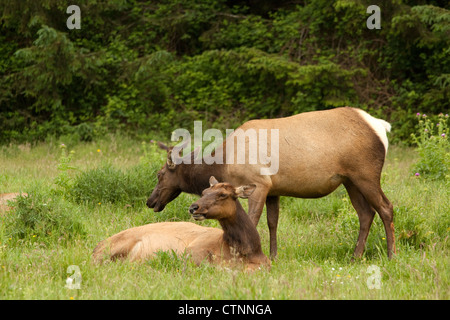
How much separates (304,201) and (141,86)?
9.38 m

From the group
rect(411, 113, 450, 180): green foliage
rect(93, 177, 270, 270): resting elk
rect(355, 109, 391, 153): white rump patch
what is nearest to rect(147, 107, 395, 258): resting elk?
rect(355, 109, 391, 153): white rump patch

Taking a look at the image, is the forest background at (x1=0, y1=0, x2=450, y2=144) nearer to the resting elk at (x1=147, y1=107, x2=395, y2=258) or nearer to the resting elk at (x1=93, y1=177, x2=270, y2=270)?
the resting elk at (x1=147, y1=107, x2=395, y2=258)

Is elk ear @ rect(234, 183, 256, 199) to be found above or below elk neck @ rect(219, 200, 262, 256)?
above

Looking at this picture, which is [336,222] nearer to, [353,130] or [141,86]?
[353,130]

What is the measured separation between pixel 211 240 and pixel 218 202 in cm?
47

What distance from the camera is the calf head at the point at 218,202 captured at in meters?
6.07

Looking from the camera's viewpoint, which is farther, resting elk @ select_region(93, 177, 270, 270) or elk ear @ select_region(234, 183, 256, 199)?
elk ear @ select_region(234, 183, 256, 199)

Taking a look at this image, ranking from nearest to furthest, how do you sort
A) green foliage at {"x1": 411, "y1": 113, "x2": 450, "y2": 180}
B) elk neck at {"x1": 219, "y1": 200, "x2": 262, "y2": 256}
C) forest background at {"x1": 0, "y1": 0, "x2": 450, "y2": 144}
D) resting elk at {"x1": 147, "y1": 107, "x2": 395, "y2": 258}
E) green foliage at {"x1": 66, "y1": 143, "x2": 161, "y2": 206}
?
elk neck at {"x1": 219, "y1": 200, "x2": 262, "y2": 256}, resting elk at {"x1": 147, "y1": 107, "x2": 395, "y2": 258}, green foliage at {"x1": 66, "y1": 143, "x2": 161, "y2": 206}, green foliage at {"x1": 411, "y1": 113, "x2": 450, "y2": 180}, forest background at {"x1": 0, "y1": 0, "x2": 450, "y2": 144}

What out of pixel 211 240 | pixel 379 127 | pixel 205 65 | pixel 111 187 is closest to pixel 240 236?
pixel 211 240

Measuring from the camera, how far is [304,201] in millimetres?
9508

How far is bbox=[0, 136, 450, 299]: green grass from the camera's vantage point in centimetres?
512

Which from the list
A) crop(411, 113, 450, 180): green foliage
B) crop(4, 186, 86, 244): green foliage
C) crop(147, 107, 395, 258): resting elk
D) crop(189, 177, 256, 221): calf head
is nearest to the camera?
crop(189, 177, 256, 221): calf head

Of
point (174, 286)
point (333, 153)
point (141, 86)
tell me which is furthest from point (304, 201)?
point (141, 86)

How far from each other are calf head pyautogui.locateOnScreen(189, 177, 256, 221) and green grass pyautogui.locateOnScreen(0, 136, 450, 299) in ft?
1.58
